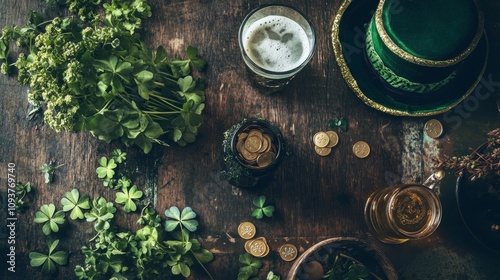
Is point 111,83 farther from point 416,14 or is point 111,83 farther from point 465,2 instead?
point 465,2

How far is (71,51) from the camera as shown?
157 centimetres

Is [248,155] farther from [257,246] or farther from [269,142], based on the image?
[257,246]

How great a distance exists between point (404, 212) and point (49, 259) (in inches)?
48.4

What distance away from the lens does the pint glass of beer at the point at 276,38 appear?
1882 mm

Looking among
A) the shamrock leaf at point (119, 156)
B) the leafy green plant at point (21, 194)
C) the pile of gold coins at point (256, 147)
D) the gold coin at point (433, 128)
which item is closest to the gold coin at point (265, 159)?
the pile of gold coins at point (256, 147)

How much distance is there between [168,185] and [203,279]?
353mm

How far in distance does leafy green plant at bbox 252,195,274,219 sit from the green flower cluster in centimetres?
33

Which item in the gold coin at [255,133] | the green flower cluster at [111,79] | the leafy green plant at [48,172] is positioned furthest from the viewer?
the leafy green plant at [48,172]

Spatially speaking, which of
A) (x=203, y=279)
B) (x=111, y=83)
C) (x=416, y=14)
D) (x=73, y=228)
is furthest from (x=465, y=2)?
(x=73, y=228)

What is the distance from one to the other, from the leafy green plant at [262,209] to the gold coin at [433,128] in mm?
633

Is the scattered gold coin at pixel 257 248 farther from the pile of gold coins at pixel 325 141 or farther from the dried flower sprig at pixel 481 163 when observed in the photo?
the dried flower sprig at pixel 481 163

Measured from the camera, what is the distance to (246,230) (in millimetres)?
1970

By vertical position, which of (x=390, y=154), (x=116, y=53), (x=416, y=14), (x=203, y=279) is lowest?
(x=203, y=279)

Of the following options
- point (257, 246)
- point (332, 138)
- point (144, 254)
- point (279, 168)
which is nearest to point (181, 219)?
point (144, 254)
